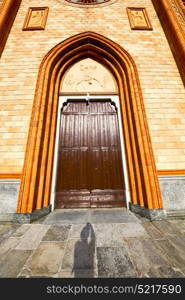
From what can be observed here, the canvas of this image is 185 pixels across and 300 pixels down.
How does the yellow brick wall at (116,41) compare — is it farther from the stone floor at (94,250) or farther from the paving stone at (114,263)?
the paving stone at (114,263)

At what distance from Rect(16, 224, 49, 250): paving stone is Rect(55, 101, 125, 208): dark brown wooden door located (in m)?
1.57

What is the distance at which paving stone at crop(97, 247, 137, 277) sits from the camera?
162cm

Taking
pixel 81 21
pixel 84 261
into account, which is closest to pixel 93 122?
pixel 84 261

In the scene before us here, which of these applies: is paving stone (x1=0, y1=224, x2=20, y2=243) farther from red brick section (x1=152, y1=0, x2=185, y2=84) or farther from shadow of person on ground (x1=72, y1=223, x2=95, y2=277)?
red brick section (x1=152, y1=0, x2=185, y2=84)

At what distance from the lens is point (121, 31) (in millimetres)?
6348

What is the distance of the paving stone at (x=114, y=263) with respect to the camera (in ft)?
5.33

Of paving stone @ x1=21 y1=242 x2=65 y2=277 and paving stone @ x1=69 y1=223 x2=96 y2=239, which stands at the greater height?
paving stone @ x1=69 y1=223 x2=96 y2=239

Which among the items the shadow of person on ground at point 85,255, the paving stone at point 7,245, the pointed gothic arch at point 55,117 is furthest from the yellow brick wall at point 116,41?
the shadow of person on ground at point 85,255

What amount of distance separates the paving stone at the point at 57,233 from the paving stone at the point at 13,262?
468 millimetres

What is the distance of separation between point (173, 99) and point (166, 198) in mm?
3607

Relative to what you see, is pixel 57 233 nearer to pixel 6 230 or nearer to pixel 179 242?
pixel 6 230

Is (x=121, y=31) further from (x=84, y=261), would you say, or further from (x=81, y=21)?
(x=84, y=261)

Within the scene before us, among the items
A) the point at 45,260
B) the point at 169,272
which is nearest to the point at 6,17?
the point at 45,260

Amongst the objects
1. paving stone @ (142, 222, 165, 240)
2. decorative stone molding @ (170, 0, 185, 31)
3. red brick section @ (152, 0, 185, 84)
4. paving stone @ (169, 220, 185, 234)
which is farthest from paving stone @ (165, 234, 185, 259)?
decorative stone molding @ (170, 0, 185, 31)
